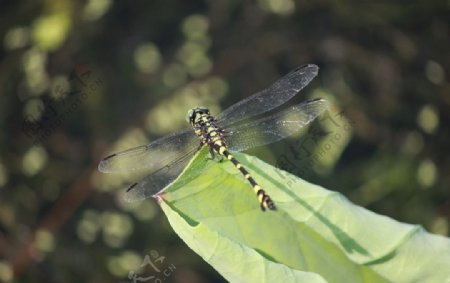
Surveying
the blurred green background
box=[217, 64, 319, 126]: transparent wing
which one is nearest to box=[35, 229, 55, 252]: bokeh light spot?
the blurred green background

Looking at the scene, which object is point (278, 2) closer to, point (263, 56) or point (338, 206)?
point (263, 56)

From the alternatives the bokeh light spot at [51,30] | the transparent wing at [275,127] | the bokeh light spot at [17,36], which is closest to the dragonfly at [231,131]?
the transparent wing at [275,127]

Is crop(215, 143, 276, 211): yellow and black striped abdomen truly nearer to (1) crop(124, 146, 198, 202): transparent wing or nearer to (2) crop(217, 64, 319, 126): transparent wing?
(1) crop(124, 146, 198, 202): transparent wing

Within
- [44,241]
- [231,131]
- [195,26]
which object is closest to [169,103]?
[195,26]

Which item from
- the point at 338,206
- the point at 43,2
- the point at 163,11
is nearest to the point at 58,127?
the point at 43,2

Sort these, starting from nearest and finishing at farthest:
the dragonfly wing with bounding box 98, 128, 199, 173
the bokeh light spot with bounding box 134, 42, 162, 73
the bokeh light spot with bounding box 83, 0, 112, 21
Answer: the dragonfly wing with bounding box 98, 128, 199, 173 → the bokeh light spot with bounding box 83, 0, 112, 21 → the bokeh light spot with bounding box 134, 42, 162, 73

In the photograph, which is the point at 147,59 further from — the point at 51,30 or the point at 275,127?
the point at 275,127

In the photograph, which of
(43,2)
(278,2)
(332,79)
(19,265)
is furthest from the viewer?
(332,79)
